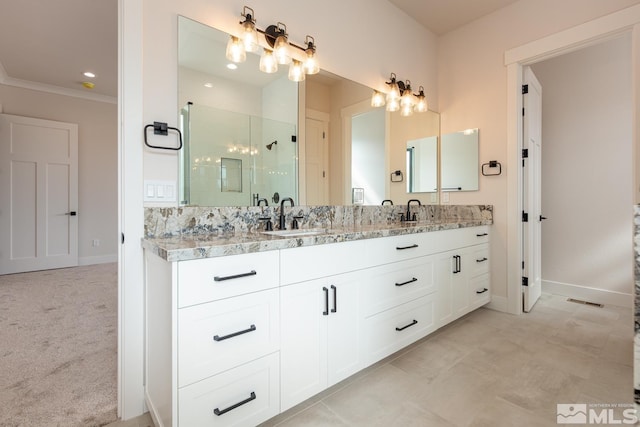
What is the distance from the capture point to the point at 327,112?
2303 millimetres

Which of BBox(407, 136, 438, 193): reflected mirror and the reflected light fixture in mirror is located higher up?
the reflected light fixture in mirror

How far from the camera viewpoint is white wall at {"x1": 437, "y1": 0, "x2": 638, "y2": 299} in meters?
2.62

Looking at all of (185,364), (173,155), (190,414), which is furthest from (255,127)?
(190,414)

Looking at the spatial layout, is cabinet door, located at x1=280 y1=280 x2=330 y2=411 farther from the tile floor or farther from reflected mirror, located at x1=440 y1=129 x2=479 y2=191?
reflected mirror, located at x1=440 y1=129 x2=479 y2=191

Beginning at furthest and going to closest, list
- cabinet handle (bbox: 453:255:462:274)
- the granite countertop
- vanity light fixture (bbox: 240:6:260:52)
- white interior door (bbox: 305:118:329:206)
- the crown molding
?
1. the crown molding
2. cabinet handle (bbox: 453:255:462:274)
3. white interior door (bbox: 305:118:329:206)
4. vanity light fixture (bbox: 240:6:260:52)
5. the granite countertop

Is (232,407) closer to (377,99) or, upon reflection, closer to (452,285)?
(452,285)

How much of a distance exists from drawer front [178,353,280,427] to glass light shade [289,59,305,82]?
5.70 feet

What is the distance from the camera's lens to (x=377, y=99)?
8.75ft

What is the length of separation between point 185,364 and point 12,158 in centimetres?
523

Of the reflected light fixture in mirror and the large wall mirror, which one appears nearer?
the large wall mirror

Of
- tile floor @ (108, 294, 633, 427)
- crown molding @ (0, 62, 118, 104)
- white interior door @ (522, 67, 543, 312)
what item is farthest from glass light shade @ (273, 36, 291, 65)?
crown molding @ (0, 62, 118, 104)

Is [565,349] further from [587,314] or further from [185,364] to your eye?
[185,364]

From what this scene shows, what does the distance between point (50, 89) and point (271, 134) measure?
15.7 feet

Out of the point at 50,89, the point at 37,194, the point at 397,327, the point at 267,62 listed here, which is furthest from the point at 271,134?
the point at 50,89
